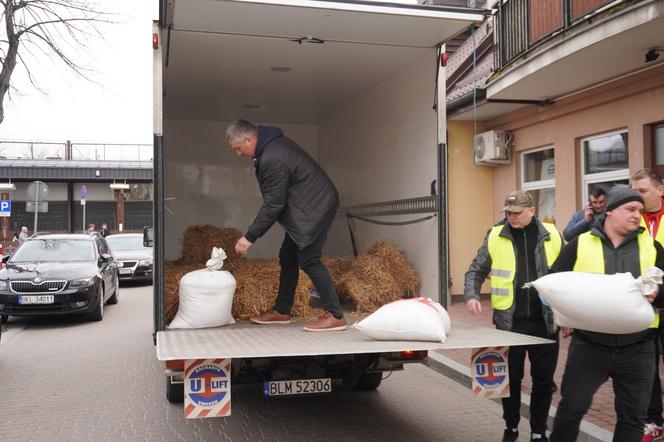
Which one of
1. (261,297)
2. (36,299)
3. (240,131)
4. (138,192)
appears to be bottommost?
(36,299)

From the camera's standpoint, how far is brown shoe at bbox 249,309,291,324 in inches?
212

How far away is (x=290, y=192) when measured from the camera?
16.7 feet

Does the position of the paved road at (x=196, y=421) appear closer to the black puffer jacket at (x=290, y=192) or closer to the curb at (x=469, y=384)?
the curb at (x=469, y=384)

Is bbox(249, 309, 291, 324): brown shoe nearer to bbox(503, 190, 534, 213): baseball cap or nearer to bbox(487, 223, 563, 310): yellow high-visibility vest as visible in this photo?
bbox(487, 223, 563, 310): yellow high-visibility vest

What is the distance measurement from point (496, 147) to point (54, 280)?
770 cm

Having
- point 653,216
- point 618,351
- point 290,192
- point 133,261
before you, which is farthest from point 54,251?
point 618,351

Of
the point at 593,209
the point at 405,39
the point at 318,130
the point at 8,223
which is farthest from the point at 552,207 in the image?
the point at 8,223

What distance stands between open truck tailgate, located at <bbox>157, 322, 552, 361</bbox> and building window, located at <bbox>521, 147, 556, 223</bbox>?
6.28 m

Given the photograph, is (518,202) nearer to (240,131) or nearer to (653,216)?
(653,216)

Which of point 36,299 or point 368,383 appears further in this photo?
point 36,299

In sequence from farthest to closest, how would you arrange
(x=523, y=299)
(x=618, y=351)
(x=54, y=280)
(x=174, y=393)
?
1. (x=54, y=280)
2. (x=174, y=393)
3. (x=523, y=299)
4. (x=618, y=351)

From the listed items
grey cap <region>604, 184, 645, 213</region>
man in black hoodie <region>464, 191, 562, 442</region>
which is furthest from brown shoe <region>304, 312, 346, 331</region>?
→ grey cap <region>604, 184, 645, 213</region>

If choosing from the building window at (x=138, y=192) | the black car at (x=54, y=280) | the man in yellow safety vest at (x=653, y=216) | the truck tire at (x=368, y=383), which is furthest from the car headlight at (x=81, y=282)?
the building window at (x=138, y=192)

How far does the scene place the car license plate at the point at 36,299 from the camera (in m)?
10.5
